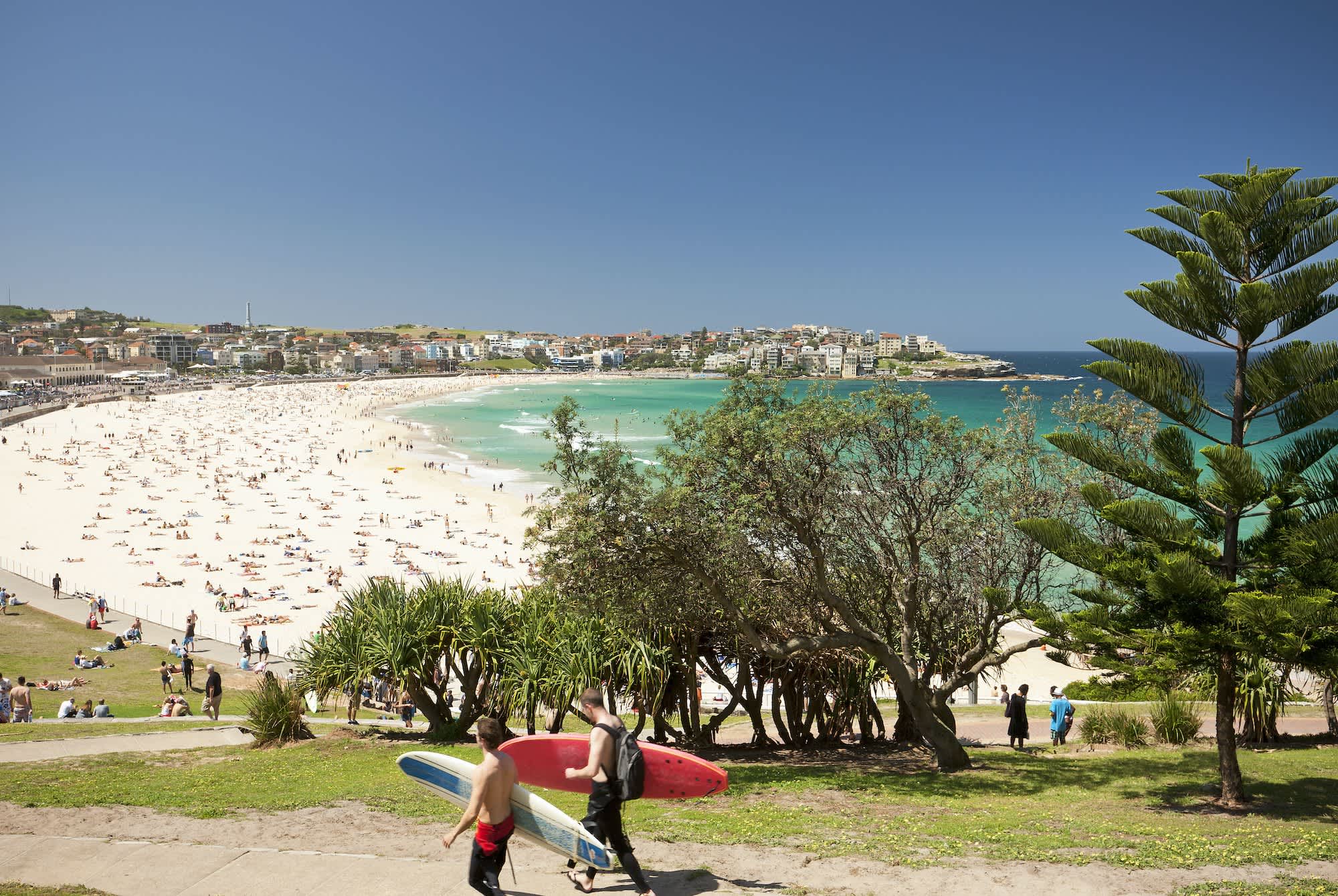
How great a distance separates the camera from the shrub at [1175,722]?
11297 mm

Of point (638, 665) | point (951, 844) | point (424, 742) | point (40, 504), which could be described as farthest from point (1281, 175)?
point (40, 504)

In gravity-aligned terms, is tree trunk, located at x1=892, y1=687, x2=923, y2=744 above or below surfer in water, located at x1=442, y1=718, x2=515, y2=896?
below

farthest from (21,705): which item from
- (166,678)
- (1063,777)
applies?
(1063,777)

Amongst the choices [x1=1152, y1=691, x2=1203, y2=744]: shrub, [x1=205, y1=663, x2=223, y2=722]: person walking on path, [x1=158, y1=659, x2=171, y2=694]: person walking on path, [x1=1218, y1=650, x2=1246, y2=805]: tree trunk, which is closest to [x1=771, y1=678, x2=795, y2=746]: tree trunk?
[x1=1218, y1=650, x2=1246, y2=805]: tree trunk

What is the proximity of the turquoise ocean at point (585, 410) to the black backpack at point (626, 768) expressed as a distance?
20.6 feet

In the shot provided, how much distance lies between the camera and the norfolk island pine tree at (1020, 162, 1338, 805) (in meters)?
7.36

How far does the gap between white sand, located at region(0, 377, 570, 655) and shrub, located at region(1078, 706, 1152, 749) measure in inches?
405

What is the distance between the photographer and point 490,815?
4.45m

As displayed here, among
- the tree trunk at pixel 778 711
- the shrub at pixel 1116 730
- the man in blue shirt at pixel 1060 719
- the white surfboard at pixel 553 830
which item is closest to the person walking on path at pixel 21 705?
the tree trunk at pixel 778 711

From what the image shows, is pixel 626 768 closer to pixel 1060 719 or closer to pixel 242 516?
pixel 1060 719

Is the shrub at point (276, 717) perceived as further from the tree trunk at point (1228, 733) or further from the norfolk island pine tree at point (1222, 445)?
the tree trunk at point (1228, 733)

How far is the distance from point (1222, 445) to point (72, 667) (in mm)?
20369

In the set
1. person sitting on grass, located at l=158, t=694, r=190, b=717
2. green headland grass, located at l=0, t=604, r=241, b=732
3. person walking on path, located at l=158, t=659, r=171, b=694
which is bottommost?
green headland grass, located at l=0, t=604, r=241, b=732

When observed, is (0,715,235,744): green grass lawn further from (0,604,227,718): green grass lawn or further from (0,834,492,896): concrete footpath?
(0,834,492,896): concrete footpath
